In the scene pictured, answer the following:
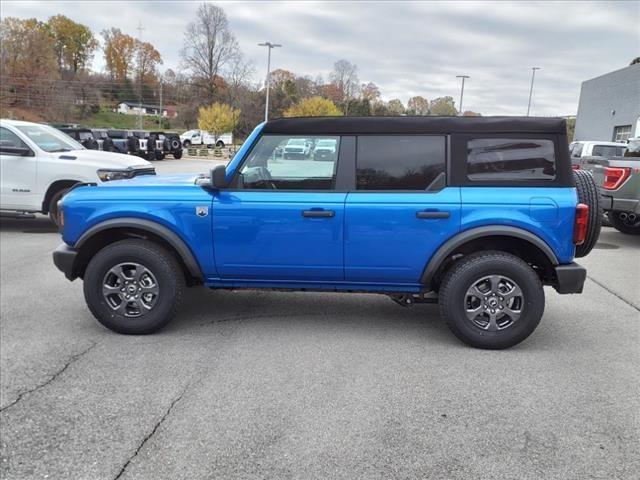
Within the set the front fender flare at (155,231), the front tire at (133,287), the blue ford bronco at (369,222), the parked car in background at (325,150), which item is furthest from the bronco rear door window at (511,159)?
the front tire at (133,287)

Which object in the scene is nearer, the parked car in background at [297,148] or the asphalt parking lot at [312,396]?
the asphalt parking lot at [312,396]

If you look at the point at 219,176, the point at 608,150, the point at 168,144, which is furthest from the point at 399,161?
the point at 168,144

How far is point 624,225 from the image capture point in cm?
1025

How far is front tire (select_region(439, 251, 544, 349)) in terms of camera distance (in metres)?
4.01

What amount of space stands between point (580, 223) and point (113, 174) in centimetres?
721

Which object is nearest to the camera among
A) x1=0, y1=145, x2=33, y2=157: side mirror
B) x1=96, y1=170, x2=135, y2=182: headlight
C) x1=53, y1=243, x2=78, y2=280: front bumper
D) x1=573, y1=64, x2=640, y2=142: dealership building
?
x1=53, y1=243, x2=78, y2=280: front bumper

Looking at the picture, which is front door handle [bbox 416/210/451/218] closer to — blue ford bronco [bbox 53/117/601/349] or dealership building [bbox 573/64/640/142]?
blue ford bronco [bbox 53/117/601/349]

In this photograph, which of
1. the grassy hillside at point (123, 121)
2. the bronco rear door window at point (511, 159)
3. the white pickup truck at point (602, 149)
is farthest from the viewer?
the grassy hillside at point (123, 121)

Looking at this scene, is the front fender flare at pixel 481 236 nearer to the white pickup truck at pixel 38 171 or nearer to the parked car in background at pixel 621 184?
the parked car in background at pixel 621 184

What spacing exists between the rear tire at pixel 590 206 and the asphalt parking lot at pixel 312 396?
0.85m

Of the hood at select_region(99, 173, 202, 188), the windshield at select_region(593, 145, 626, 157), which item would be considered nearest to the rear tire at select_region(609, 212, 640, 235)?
the windshield at select_region(593, 145, 626, 157)

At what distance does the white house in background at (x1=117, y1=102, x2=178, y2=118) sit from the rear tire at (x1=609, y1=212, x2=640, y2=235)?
105 m

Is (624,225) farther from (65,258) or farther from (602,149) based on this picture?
(65,258)

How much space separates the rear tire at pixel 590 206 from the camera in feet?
13.8
